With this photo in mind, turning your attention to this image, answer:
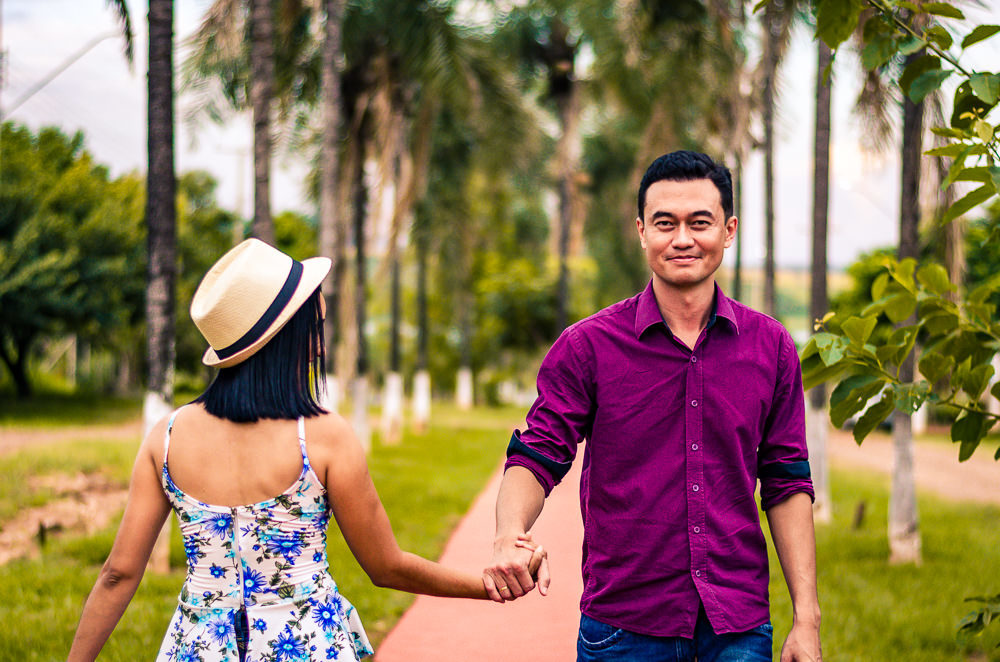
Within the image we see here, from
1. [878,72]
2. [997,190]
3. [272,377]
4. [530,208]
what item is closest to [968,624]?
[997,190]

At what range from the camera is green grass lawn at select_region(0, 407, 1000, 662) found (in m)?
5.86

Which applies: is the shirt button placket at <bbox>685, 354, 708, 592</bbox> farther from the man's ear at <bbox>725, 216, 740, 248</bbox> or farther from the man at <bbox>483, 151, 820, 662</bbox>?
the man's ear at <bbox>725, 216, 740, 248</bbox>

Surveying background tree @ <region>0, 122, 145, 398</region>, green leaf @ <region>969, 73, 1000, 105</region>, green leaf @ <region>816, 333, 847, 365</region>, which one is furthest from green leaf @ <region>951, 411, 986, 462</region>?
background tree @ <region>0, 122, 145, 398</region>

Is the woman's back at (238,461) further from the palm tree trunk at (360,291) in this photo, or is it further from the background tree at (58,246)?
the background tree at (58,246)

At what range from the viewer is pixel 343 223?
15758 millimetres

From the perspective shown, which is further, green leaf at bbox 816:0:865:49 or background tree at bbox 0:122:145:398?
background tree at bbox 0:122:145:398

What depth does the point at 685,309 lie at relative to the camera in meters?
2.72

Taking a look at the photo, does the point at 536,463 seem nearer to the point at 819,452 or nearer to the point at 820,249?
the point at 819,452

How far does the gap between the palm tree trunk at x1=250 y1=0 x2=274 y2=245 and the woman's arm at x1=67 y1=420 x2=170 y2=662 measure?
6998 millimetres

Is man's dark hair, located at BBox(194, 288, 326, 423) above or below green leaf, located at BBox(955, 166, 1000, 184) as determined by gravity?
below

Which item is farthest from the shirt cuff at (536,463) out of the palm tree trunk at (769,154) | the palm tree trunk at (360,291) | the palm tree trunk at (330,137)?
the palm tree trunk at (360,291)

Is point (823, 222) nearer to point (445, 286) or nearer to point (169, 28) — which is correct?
point (169, 28)

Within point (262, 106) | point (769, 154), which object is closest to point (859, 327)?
point (262, 106)

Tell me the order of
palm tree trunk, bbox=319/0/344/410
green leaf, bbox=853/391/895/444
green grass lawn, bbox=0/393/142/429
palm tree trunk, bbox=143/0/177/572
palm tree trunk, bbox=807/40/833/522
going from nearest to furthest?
green leaf, bbox=853/391/895/444
palm tree trunk, bbox=143/0/177/572
palm tree trunk, bbox=807/40/833/522
palm tree trunk, bbox=319/0/344/410
green grass lawn, bbox=0/393/142/429
